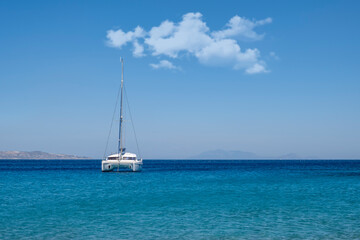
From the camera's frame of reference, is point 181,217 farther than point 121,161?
No

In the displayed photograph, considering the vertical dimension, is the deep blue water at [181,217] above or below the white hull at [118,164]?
below

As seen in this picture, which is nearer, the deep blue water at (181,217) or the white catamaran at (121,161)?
the deep blue water at (181,217)

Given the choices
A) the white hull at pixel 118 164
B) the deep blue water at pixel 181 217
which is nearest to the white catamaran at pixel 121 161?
the white hull at pixel 118 164

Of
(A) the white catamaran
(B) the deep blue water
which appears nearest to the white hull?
(A) the white catamaran

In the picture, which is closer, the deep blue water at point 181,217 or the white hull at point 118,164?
the deep blue water at point 181,217

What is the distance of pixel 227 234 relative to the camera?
1936 centimetres

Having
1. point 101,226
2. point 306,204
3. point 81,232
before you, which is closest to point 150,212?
point 101,226

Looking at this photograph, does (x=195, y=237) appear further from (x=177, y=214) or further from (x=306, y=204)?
(x=306, y=204)

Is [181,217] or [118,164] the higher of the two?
[118,164]

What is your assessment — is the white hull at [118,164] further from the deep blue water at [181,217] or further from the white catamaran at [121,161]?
the deep blue water at [181,217]

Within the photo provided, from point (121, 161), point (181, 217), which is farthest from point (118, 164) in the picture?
point (181, 217)

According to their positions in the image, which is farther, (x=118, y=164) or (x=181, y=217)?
(x=118, y=164)

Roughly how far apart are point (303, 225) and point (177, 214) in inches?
329

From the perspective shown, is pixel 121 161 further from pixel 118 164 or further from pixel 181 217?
pixel 181 217
